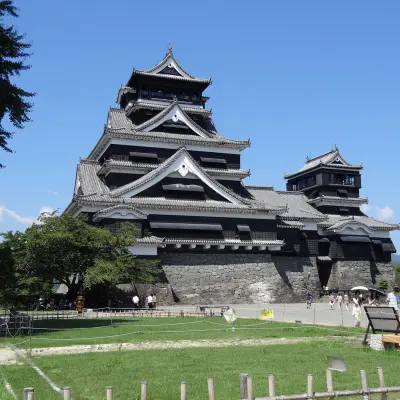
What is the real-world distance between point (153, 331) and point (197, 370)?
939 cm

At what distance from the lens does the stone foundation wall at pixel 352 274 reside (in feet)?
166

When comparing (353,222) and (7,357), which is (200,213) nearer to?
(353,222)

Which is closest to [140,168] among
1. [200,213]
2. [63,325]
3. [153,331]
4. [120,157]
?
[120,157]

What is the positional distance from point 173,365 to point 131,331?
334 inches

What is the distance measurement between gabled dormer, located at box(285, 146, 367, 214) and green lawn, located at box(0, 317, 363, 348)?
111ft

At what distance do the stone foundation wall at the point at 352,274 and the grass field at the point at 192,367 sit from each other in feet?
107

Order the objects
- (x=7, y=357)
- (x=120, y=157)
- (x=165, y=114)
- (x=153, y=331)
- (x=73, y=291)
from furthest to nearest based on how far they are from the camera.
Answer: (x=165, y=114), (x=120, y=157), (x=73, y=291), (x=153, y=331), (x=7, y=357)

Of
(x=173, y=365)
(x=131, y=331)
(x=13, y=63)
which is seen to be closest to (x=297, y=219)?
(x=131, y=331)

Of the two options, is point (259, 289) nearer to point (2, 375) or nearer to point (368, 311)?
point (368, 311)

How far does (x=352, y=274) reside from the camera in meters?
50.9

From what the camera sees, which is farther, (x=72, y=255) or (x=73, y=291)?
(x=73, y=291)

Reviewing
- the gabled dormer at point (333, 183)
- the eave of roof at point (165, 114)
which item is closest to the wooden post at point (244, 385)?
the eave of roof at point (165, 114)

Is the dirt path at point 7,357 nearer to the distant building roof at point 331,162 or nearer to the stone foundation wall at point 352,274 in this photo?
the stone foundation wall at point 352,274

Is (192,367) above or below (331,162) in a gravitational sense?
below
